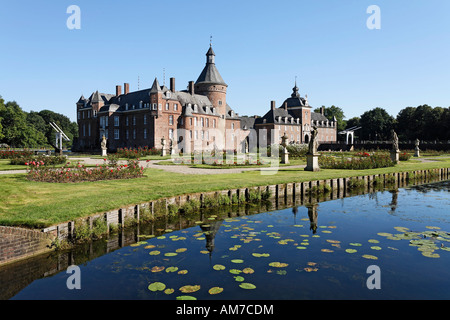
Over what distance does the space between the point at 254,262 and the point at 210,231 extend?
263cm

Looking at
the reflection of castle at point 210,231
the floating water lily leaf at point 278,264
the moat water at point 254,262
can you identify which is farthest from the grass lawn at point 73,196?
the floating water lily leaf at point 278,264

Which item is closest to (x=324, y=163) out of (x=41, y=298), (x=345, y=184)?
(x=345, y=184)

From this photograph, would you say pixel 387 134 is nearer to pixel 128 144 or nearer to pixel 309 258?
pixel 128 144

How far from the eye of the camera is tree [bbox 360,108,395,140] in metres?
82.8

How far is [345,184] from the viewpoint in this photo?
16984 mm

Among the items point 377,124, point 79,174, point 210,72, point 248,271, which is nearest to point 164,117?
point 210,72

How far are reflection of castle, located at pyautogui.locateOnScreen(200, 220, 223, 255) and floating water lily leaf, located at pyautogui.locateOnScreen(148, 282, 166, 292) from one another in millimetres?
1867

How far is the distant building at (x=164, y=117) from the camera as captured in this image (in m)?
48.8

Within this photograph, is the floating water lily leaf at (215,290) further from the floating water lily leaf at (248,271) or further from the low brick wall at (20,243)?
the low brick wall at (20,243)

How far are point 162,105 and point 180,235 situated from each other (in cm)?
4123

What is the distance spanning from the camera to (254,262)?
6848 millimetres

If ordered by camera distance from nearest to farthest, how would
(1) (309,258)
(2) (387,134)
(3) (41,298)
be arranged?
(3) (41,298) → (1) (309,258) → (2) (387,134)
